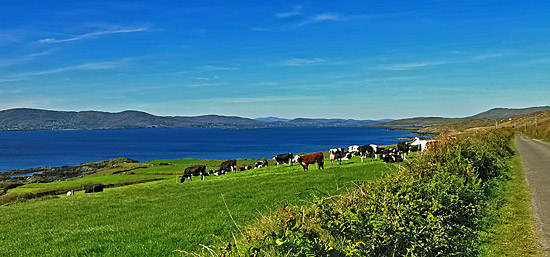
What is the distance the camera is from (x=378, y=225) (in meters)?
6.60

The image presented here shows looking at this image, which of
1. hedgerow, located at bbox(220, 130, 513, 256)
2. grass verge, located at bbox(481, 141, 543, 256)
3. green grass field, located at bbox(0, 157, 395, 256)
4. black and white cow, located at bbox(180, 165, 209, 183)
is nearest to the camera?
hedgerow, located at bbox(220, 130, 513, 256)

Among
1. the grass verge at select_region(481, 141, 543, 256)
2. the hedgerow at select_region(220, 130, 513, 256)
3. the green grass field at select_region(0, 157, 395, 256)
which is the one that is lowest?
the green grass field at select_region(0, 157, 395, 256)

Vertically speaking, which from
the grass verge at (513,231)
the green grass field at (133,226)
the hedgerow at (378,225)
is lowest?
the green grass field at (133,226)

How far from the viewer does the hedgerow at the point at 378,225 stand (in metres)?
4.85

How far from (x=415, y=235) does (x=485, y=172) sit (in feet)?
40.2

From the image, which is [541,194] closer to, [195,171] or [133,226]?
[133,226]

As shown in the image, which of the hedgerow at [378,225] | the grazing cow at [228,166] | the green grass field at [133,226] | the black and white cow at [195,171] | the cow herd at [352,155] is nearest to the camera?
the hedgerow at [378,225]

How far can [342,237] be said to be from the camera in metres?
6.36

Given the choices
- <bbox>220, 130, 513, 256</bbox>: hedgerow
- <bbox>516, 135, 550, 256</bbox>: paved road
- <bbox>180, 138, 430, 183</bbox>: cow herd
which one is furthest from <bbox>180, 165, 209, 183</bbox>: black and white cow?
<bbox>220, 130, 513, 256</bbox>: hedgerow

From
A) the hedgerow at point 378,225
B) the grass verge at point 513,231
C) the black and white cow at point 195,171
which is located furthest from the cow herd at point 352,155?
→ the hedgerow at point 378,225

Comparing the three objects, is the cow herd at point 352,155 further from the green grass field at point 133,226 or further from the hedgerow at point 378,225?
the hedgerow at point 378,225

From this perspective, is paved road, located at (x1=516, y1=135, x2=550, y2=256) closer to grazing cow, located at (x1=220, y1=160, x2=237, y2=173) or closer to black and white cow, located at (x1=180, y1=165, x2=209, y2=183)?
grazing cow, located at (x1=220, y1=160, x2=237, y2=173)

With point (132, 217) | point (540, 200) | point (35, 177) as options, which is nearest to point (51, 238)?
point (132, 217)

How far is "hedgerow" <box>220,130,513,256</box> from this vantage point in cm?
485
